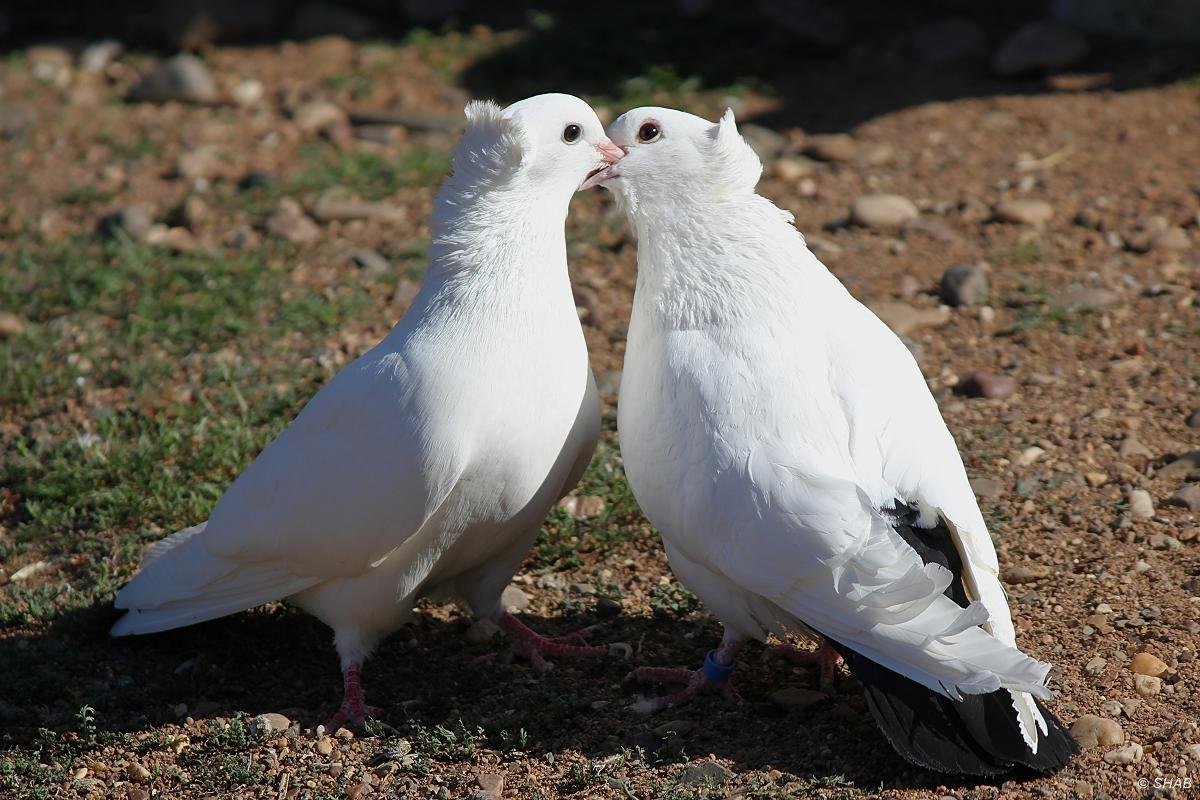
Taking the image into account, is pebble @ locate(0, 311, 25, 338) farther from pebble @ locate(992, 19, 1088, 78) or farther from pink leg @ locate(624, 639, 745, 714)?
pebble @ locate(992, 19, 1088, 78)

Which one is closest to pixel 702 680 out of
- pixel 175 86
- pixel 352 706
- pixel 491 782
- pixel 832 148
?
pixel 491 782

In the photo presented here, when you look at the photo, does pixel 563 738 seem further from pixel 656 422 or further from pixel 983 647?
pixel 983 647

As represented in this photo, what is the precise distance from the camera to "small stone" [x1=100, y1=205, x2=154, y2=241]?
6.79 m

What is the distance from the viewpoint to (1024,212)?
6.47 m

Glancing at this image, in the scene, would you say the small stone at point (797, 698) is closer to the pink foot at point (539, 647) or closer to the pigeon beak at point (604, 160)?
the pink foot at point (539, 647)

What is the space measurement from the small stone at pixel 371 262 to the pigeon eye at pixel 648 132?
2710mm

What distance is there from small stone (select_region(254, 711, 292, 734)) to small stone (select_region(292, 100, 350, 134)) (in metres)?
4.95

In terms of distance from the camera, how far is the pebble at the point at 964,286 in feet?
19.2

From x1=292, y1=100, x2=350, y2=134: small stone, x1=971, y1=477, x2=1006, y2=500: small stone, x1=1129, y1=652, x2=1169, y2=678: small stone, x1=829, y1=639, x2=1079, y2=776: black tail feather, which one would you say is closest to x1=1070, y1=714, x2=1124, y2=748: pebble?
x1=829, y1=639, x2=1079, y2=776: black tail feather

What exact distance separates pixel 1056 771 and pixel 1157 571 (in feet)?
3.52

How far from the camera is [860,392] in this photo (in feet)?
11.5

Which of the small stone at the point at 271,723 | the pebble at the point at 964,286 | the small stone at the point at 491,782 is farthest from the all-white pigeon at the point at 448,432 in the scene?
the pebble at the point at 964,286

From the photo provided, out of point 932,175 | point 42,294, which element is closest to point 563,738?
point 42,294

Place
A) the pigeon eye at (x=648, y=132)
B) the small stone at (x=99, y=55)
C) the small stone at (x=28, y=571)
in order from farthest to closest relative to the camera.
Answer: the small stone at (x=99, y=55) < the small stone at (x=28, y=571) < the pigeon eye at (x=648, y=132)
